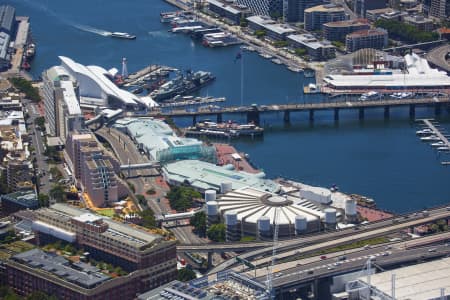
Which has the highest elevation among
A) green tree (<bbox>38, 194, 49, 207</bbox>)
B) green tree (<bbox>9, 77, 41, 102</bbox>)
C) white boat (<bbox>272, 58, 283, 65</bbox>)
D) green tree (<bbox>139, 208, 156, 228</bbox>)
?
white boat (<bbox>272, 58, 283, 65</bbox>)

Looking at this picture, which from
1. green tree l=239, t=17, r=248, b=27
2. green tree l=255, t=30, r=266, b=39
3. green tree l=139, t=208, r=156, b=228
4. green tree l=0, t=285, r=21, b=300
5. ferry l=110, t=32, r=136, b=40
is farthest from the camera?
green tree l=239, t=17, r=248, b=27

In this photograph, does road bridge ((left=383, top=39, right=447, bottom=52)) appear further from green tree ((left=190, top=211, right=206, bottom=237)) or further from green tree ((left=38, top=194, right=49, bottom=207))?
green tree ((left=38, top=194, right=49, bottom=207))

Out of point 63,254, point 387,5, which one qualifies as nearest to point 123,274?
point 63,254

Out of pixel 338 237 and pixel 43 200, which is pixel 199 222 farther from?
pixel 43 200

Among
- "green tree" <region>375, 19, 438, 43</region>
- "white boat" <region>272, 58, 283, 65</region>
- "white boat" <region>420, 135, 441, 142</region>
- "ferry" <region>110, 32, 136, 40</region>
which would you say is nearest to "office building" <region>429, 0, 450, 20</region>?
"green tree" <region>375, 19, 438, 43</region>

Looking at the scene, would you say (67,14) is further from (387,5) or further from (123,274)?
(123,274)
